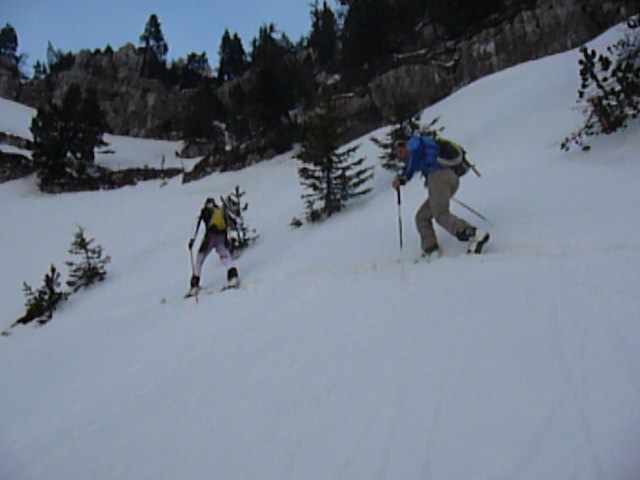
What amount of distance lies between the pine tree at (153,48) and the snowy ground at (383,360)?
5657cm

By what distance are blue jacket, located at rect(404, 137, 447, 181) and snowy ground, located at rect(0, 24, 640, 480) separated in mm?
1217

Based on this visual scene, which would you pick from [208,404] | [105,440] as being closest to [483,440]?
[208,404]

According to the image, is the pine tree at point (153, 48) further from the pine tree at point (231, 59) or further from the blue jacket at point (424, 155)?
the blue jacket at point (424, 155)

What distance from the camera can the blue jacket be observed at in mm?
5938

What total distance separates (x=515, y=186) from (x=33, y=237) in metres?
19.7

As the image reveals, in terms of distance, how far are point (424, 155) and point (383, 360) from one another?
355 centimetres

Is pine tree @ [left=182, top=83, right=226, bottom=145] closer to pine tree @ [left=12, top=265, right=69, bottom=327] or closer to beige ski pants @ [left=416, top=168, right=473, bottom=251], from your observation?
pine tree @ [left=12, top=265, right=69, bottom=327]

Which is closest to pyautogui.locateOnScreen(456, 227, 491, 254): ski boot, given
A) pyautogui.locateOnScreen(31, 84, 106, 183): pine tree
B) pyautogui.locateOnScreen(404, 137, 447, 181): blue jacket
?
pyautogui.locateOnScreen(404, 137, 447, 181): blue jacket

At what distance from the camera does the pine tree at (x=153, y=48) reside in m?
57.4

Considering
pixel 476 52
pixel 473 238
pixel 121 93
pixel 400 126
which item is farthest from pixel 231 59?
pixel 473 238

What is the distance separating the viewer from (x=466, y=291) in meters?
4.38

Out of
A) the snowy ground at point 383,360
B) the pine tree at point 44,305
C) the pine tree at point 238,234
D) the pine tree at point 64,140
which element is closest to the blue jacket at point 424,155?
the snowy ground at point 383,360

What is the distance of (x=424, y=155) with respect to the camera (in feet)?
19.7

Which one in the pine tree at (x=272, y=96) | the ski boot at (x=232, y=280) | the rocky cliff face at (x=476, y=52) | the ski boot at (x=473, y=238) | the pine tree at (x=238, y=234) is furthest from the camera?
the pine tree at (x=272, y=96)
